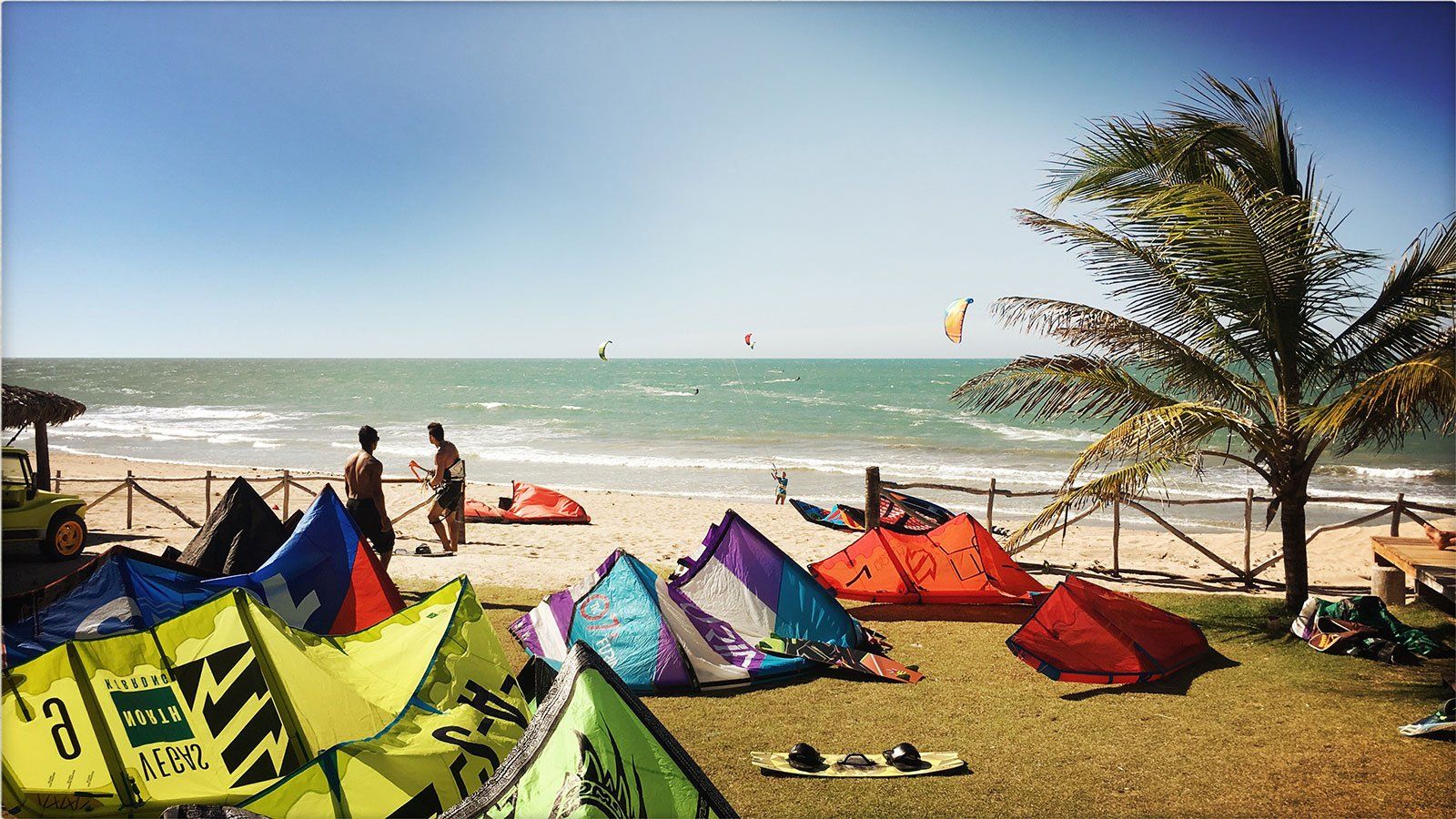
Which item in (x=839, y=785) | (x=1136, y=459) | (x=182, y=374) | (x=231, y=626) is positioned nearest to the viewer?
(x=231, y=626)

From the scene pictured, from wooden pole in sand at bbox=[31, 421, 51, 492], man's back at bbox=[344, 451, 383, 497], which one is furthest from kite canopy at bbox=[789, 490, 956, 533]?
wooden pole in sand at bbox=[31, 421, 51, 492]

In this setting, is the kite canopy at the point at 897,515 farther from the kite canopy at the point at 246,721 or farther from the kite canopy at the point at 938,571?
the kite canopy at the point at 246,721

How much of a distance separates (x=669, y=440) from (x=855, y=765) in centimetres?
3194

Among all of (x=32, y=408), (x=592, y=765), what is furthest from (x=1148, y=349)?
(x=32, y=408)

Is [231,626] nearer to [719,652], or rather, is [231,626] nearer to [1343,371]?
[719,652]

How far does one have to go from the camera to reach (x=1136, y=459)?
7215mm

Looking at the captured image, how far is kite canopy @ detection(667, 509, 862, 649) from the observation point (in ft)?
22.3

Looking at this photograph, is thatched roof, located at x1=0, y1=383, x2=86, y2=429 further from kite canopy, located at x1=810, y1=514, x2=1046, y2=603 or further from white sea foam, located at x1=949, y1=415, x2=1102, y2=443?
white sea foam, located at x1=949, y1=415, x2=1102, y2=443

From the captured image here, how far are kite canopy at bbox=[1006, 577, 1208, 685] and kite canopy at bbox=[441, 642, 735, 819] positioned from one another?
168 inches

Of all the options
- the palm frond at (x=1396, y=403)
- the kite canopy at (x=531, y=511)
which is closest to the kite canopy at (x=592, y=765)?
the palm frond at (x=1396, y=403)

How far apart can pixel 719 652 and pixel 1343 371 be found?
6.16 metres

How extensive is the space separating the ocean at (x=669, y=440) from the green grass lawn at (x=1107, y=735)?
6269 millimetres

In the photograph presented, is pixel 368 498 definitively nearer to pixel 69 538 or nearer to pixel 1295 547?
pixel 69 538

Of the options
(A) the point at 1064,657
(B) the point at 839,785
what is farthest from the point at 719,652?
(A) the point at 1064,657
